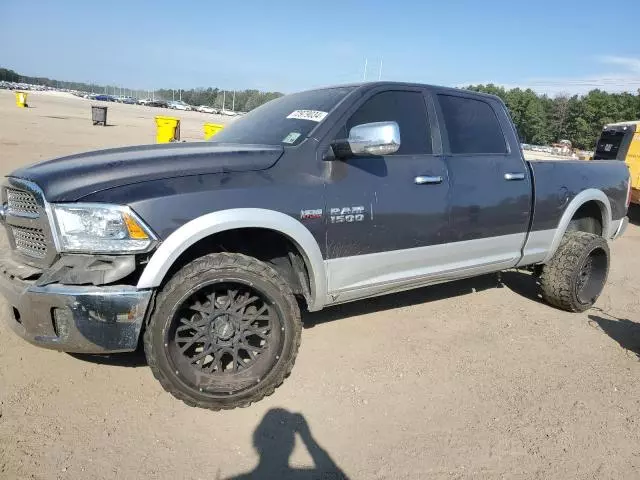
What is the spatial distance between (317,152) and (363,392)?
1.53 meters

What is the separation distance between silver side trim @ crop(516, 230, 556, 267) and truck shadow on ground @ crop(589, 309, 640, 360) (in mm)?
832

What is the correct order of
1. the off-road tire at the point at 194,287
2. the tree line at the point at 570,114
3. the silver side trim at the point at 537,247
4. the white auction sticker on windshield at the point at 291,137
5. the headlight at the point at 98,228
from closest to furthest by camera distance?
the headlight at the point at 98,228 → the off-road tire at the point at 194,287 → the white auction sticker on windshield at the point at 291,137 → the silver side trim at the point at 537,247 → the tree line at the point at 570,114

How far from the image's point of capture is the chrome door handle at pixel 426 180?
361 centimetres

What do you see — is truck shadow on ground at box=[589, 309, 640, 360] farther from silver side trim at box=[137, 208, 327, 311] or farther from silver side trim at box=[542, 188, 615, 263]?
silver side trim at box=[137, 208, 327, 311]

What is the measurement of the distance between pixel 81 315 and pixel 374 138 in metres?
1.85

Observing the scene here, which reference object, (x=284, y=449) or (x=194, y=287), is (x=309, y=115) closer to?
(x=194, y=287)

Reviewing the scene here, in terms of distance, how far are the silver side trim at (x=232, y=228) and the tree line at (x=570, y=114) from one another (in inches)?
2689

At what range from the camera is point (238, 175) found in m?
2.93

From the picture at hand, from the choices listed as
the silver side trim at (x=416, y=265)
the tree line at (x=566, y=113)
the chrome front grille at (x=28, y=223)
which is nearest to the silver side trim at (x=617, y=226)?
the silver side trim at (x=416, y=265)

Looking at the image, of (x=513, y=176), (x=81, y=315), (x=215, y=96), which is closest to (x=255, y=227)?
(x=81, y=315)

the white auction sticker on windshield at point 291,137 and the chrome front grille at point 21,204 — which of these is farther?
the white auction sticker on windshield at point 291,137

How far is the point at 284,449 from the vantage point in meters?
2.66

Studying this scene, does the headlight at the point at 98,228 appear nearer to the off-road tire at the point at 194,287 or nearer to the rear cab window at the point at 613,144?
the off-road tire at the point at 194,287

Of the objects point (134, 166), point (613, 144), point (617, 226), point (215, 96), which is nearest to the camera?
point (134, 166)
